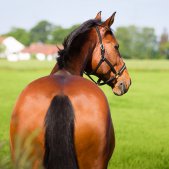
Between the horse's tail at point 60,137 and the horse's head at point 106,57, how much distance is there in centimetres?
199

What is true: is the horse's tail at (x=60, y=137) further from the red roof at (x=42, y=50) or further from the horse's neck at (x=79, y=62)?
the red roof at (x=42, y=50)

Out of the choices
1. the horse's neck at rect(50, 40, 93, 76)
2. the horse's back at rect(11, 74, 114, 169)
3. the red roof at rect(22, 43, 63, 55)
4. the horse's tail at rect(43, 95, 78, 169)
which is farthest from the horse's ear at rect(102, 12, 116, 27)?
the red roof at rect(22, 43, 63, 55)

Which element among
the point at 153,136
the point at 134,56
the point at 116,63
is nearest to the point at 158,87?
the point at 153,136

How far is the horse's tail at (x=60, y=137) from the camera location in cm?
463

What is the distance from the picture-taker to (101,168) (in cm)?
498

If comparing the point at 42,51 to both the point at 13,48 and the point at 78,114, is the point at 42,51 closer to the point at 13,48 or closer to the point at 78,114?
the point at 13,48

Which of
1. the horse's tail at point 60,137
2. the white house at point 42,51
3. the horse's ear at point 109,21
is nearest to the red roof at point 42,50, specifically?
the white house at point 42,51

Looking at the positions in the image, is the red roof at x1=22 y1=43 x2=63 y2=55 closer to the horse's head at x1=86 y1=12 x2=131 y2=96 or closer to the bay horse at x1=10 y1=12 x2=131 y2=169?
the horse's head at x1=86 y1=12 x2=131 y2=96

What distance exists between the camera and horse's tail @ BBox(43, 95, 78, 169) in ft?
15.2

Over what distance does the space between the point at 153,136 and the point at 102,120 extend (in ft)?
37.1

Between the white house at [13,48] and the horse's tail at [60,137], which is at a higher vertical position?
the horse's tail at [60,137]

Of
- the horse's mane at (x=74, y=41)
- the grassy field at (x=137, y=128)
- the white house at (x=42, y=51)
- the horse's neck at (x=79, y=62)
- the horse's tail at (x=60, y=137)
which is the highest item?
the horse's mane at (x=74, y=41)

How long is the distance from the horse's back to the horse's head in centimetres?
161

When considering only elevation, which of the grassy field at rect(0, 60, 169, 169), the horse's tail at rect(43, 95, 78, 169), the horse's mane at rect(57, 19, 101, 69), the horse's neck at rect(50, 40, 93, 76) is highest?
the horse's mane at rect(57, 19, 101, 69)
